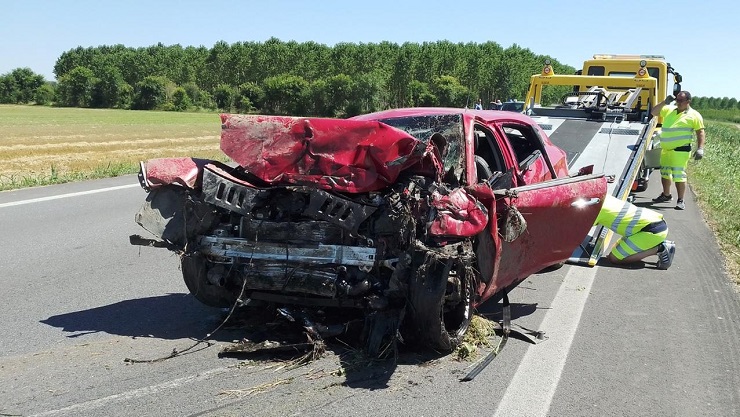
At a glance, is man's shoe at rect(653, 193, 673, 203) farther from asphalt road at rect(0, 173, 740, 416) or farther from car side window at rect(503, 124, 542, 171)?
car side window at rect(503, 124, 542, 171)

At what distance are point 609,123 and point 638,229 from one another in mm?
4872

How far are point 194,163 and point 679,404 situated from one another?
11.5 ft

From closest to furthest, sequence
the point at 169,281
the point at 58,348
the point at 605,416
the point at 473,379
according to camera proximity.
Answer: the point at 605,416, the point at 473,379, the point at 58,348, the point at 169,281

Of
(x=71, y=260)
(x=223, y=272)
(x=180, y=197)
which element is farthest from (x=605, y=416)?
(x=71, y=260)

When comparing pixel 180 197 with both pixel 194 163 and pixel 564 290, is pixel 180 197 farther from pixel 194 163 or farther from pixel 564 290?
pixel 564 290

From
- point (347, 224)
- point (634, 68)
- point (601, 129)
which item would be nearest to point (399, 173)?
point (347, 224)

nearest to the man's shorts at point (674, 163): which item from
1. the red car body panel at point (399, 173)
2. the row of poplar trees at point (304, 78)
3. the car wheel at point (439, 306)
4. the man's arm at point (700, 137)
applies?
the man's arm at point (700, 137)

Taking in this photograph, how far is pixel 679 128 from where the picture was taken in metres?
11.7

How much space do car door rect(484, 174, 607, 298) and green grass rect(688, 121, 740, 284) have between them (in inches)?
94.7

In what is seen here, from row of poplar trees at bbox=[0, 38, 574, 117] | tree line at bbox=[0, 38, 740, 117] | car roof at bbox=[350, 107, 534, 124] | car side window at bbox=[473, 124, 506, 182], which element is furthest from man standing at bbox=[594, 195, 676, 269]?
row of poplar trees at bbox=[0, 38, 574, 117]

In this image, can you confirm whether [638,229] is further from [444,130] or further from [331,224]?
[331,224]

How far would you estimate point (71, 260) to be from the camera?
7.06m

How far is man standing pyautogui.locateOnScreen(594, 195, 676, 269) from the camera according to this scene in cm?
737

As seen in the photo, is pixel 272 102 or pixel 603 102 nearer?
pixel 603 102
